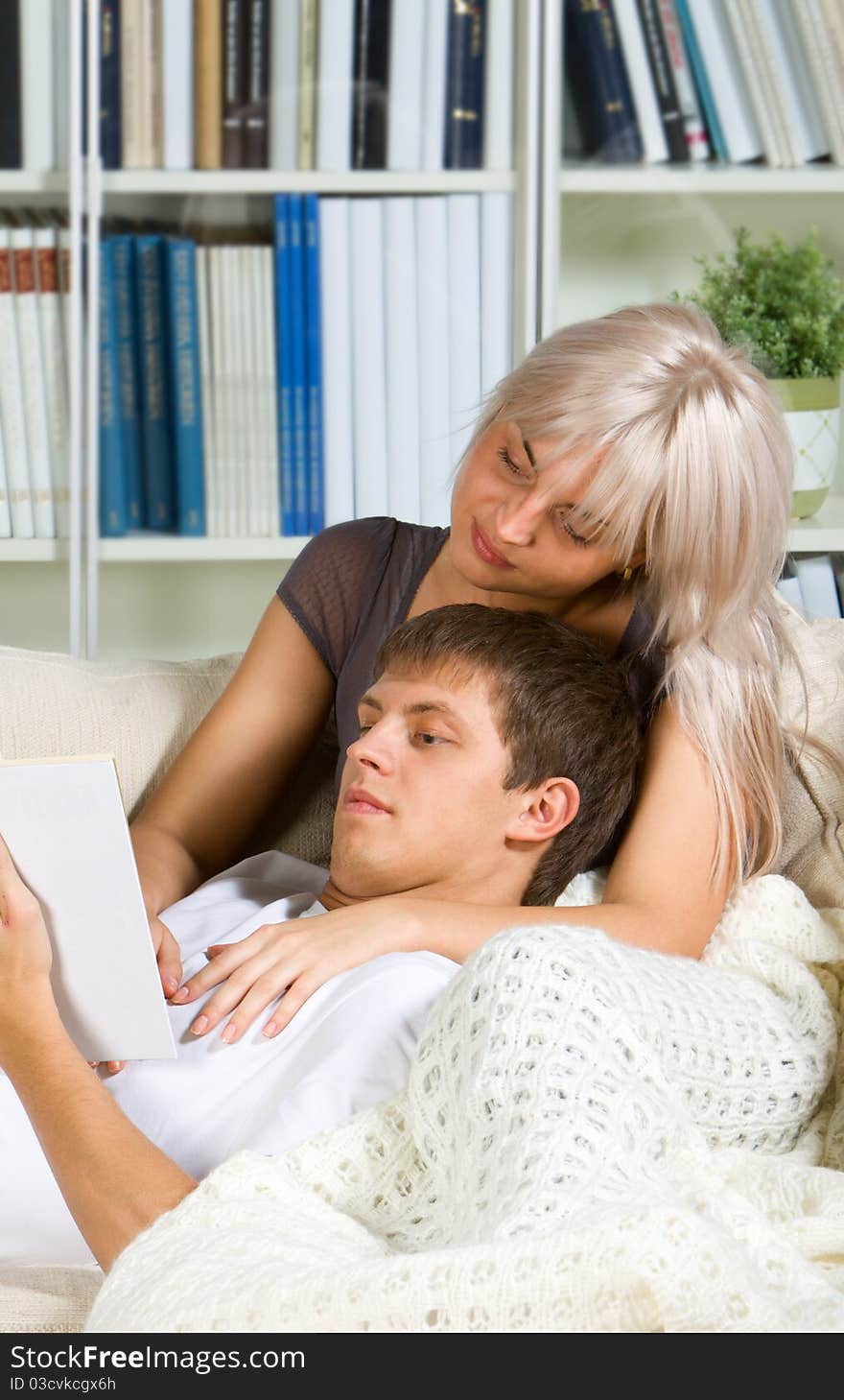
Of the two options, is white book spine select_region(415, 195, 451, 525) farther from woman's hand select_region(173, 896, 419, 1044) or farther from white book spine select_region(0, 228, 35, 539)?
woman's hand select_region(173, 896, 419, 1044)

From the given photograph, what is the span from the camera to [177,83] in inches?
82.2

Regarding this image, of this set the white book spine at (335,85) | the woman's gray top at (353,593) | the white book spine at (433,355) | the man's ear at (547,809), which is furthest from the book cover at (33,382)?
the man's ear at (547,809)

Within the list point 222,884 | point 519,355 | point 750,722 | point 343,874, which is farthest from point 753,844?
point 519,355

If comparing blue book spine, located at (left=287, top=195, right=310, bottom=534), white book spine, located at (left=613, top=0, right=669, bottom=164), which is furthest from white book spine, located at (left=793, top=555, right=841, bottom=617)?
blue book spine, located at (left=287, top=195, right=310, bottom=534)

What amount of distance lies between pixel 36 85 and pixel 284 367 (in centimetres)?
53

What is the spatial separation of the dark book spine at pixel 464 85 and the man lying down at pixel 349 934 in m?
1.06

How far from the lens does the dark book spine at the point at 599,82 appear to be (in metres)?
2.07

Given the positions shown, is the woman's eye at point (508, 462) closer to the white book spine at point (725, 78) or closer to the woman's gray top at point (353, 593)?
the woman's gray top at point (353, 593)

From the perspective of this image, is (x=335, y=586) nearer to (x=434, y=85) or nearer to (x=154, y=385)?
(x=154, y=385)

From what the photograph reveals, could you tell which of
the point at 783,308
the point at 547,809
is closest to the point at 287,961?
the point at 547,809

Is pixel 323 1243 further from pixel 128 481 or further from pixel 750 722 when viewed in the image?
pixel 128 481

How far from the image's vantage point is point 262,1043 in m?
1.06

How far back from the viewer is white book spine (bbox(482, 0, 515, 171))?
82.0 inches
